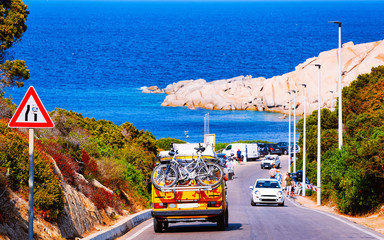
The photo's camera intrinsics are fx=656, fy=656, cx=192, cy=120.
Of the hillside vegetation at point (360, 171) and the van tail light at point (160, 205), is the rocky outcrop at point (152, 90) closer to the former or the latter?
the hillside vegetation at point (360, 171)

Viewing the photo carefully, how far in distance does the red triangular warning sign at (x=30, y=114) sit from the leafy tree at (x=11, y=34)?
16.1 meters

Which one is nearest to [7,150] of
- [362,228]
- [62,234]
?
[62,234]

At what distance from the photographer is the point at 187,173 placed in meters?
18.2

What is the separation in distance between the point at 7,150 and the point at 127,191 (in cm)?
1325

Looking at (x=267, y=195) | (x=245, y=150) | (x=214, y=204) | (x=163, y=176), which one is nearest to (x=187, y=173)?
(x=163, y=176)

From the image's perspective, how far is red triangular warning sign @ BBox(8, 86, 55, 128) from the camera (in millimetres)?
12500

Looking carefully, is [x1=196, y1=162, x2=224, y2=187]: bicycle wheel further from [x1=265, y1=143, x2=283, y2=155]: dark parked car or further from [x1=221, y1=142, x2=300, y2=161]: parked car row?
[x1=265, y1=143, x2=283, y2=155]: dark parked car

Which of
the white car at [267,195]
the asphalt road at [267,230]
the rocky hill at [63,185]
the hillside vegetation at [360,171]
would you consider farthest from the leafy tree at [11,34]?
the hillside vegetation at [360,171]

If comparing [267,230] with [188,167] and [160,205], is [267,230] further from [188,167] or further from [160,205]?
[160,205]

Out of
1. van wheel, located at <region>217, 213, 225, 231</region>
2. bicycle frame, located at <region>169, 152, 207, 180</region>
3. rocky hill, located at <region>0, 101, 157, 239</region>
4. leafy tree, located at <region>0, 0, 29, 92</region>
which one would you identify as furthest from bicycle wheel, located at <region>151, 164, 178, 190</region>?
leafy tree, located at <region>0, 0, 29, 92</region>

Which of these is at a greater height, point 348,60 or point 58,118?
point 348,60

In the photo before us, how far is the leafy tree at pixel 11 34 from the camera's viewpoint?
91.9 ft

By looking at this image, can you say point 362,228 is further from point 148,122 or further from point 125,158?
point 148,122

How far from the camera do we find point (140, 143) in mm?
40969
